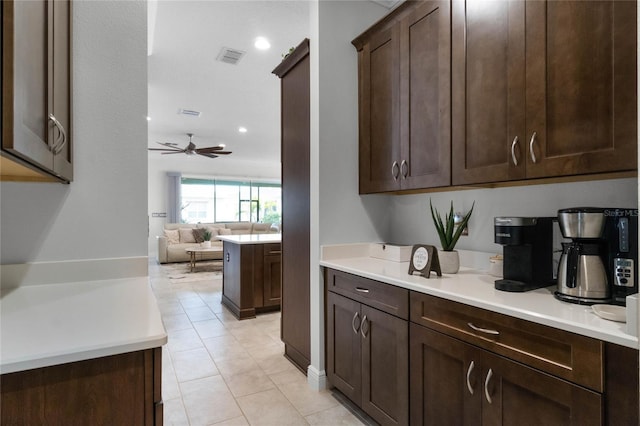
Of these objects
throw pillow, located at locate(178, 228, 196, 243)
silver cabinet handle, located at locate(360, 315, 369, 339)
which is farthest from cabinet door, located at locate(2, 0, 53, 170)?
throw pillow, located at locate(178, 228, 196, 243)

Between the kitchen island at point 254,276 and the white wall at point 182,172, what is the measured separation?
5.68m

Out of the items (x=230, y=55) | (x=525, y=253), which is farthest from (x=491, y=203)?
(x=230, y=55)

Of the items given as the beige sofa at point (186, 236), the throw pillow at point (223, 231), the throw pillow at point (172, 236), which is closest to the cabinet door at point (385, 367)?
the beige sofa at point (186, 236)

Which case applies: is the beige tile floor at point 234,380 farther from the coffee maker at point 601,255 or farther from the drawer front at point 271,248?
the coffee maker at point 601,255

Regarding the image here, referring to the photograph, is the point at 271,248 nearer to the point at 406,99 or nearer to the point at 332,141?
the point at 332,141

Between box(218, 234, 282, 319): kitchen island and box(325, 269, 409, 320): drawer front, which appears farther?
box(218, 234, 282, 319): kitchen island

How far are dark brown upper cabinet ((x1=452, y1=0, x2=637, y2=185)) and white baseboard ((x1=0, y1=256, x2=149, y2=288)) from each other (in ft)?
5.45

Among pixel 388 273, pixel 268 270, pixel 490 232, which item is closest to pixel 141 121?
pixel 388 273

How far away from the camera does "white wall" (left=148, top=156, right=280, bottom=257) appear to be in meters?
8.71

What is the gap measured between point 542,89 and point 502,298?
0.83 metres

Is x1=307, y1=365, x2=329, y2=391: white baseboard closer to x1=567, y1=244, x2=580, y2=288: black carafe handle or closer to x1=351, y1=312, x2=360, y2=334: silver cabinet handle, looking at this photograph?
x1=351, y1=312, x2=360, y2=334: silver cabinet handle

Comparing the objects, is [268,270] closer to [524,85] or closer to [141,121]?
[141,121]

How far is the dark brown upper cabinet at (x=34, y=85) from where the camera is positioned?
27.8 inches

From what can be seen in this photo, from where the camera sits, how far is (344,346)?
2.01 meters
